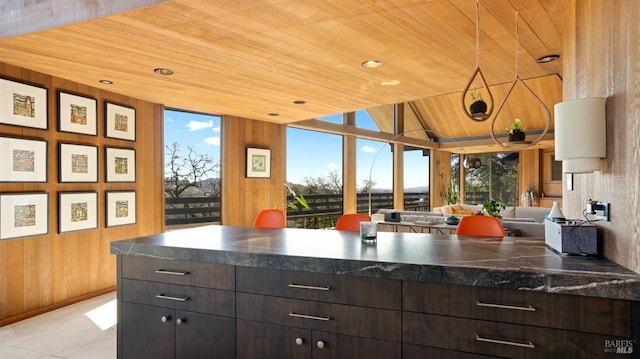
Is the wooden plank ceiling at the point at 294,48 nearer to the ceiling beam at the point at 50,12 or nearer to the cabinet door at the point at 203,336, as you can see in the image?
the ceiling beam at the point at 50,12

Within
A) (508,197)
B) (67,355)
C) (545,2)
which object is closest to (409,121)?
(508,197)

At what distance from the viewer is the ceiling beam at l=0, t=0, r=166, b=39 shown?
251 centimetres

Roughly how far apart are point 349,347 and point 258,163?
5.17m

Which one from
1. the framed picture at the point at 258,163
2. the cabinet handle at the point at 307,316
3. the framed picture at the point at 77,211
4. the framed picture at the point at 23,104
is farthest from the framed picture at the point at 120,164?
the cabinet handle at the point at 307,316

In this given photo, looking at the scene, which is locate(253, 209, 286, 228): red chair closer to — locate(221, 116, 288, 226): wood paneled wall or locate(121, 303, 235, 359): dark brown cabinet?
locate(121, 303, 235, 359): dark brown cabinet

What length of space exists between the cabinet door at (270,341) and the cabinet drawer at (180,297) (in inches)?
5.1

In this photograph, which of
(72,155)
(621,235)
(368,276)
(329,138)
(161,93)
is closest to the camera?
(621,235)

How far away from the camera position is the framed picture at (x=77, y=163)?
4094mm

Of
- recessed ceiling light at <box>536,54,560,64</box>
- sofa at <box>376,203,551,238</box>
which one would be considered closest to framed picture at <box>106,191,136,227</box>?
sofa at <box>376,203,551,238</box>

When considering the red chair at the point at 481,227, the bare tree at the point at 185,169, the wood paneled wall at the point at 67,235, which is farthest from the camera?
the bare tree at the point at 185,169

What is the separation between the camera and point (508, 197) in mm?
12258

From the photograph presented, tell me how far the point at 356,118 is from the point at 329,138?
2.70ft

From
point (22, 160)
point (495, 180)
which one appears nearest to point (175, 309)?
point (22, 160)

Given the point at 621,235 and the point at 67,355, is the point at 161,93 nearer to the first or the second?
the point at 67,355
